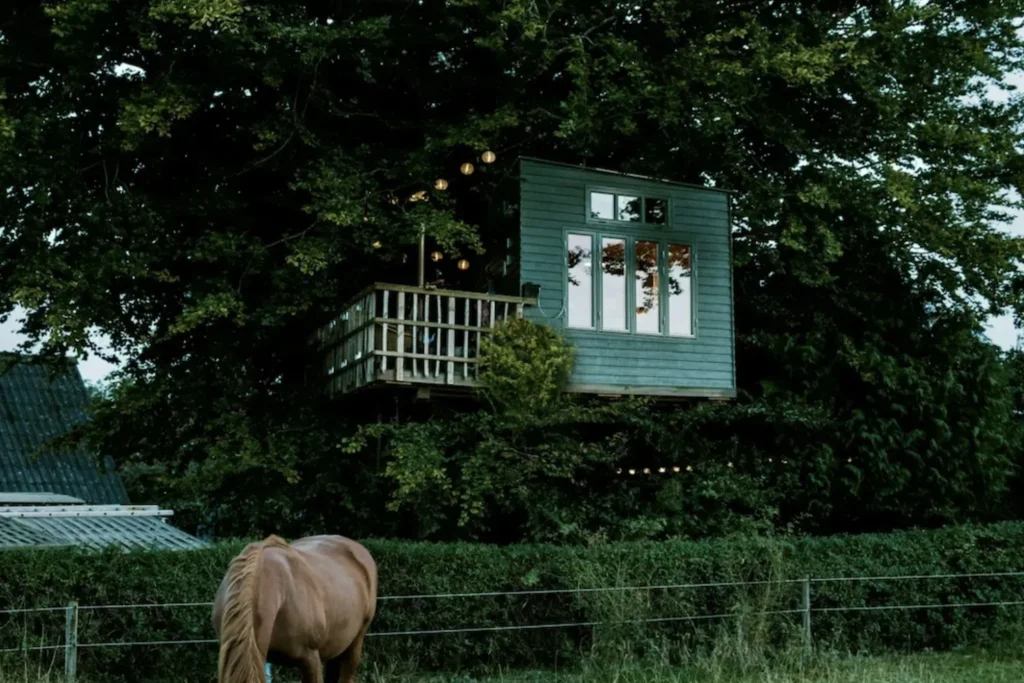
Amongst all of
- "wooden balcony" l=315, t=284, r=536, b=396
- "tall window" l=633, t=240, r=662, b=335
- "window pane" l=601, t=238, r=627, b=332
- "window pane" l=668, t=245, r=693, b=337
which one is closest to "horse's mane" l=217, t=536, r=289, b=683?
"wooden balcony" l=315, t=284, r=536, b=396

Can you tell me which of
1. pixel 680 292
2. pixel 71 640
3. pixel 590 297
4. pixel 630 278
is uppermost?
pixel 630 278

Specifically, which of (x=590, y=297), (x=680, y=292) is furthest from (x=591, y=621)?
(x=680, y=292)

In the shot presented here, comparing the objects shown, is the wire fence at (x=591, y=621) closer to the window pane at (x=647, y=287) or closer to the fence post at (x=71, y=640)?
the fence post at (x=71, y=640)

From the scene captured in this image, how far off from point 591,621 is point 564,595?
0.53 meters

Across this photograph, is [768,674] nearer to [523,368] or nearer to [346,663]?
[346,663]

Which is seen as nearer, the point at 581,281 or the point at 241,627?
the point at 241,627

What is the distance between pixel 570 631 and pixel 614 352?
438 centimetres

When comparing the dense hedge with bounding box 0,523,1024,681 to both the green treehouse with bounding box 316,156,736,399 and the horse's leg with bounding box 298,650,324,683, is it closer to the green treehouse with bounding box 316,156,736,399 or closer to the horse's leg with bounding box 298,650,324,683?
the green treehouse with bounding box 316,156,736,399

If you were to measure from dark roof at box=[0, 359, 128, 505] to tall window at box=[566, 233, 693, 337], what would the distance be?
10.2 metres

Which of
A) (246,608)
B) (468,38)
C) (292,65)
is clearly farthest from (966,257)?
(246,608)

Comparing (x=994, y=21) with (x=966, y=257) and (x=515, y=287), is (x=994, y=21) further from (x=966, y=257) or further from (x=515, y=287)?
(x=515, y=287)

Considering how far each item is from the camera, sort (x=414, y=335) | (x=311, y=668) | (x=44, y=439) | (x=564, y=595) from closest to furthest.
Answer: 1. (x=311, y=668)
2. (x=564, y=595)
3. (x=414, y=335)
4. (x=44, y=439)

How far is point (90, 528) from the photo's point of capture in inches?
648

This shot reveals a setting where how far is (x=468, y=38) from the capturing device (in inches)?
753
